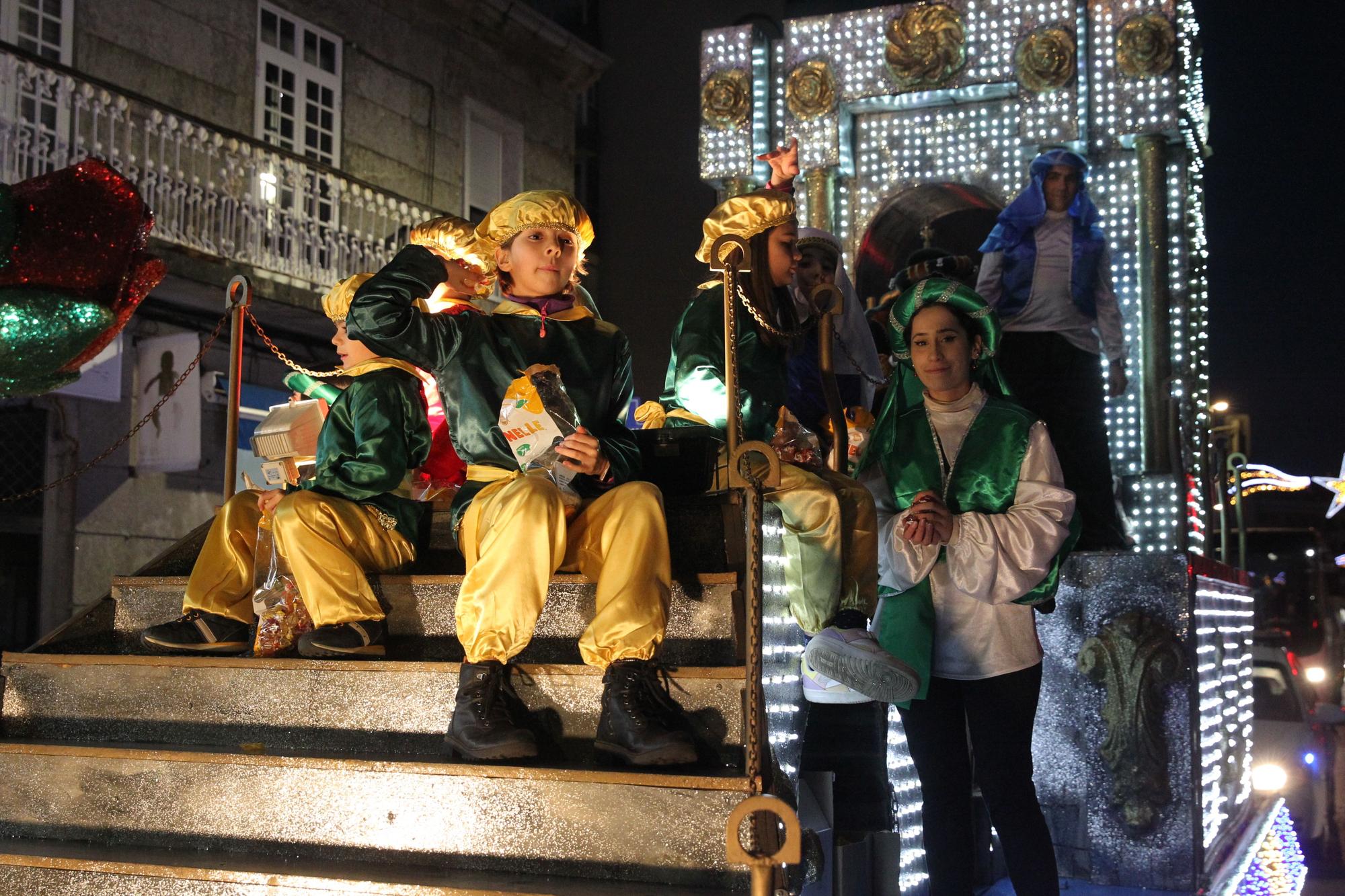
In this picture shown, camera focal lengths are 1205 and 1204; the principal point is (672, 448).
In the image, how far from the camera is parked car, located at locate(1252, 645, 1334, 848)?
9.22 m

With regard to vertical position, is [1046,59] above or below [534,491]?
above

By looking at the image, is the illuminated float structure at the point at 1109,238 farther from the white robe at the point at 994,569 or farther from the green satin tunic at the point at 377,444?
the green satin tunic at the point at 377,444

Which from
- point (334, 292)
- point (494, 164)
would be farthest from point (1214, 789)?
point (494, 164)

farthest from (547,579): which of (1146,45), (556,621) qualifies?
(1146,45)

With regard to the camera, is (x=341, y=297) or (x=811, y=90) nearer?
(x=341, y=297)

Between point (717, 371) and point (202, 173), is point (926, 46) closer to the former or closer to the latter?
point (717, 371)

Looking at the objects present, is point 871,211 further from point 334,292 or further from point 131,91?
point 131,91

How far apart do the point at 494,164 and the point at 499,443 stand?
14.6 meters

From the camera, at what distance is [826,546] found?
396 cm

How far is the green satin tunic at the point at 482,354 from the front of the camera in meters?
3.76

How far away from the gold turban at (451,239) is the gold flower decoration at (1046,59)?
4782 mm

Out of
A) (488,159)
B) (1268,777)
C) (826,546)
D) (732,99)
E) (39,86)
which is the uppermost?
(488,159)

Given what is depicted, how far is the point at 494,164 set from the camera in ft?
57.8

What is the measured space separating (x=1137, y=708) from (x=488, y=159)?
45.6ft
